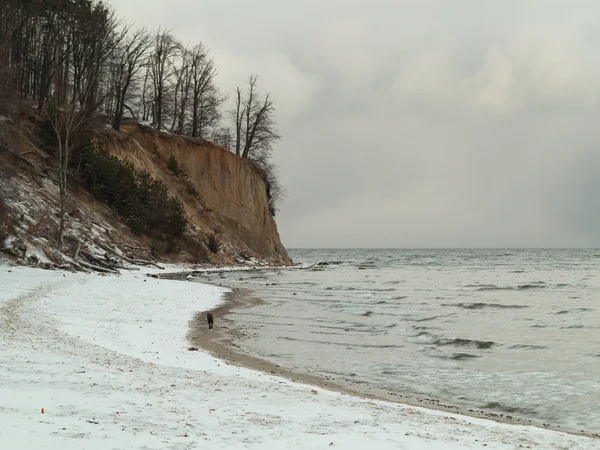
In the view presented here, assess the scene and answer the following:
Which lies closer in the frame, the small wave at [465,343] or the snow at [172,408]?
the snow at [172,408]

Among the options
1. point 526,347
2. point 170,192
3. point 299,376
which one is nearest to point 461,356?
point 526,347

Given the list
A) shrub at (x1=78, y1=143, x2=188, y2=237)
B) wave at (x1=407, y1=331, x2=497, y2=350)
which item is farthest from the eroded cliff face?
wave at (x1=407, y1=331, x2=497, y2=350)

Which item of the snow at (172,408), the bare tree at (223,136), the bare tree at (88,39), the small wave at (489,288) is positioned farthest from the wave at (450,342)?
the bare tree at (223,136)

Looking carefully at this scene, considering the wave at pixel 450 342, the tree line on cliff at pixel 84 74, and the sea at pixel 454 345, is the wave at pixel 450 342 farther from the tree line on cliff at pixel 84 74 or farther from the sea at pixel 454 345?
the tree line on cliff at pixel 84 74

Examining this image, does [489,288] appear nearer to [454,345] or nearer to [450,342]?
[450,342]

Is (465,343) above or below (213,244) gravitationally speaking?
below

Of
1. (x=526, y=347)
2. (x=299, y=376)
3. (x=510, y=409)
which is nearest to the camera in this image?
(x=510, y=409)

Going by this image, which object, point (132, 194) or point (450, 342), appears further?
point (132, 194)

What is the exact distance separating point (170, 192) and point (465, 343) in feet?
105

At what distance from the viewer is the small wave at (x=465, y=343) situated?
1330cm

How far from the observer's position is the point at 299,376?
9.73 metres

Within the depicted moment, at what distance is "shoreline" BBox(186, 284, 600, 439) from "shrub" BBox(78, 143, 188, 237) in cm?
2139

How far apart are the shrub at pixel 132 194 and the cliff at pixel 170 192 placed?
919 millimetres

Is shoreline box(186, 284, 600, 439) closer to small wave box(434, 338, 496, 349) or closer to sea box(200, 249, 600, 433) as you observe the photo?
sea box(200, 249, 600, 433)
